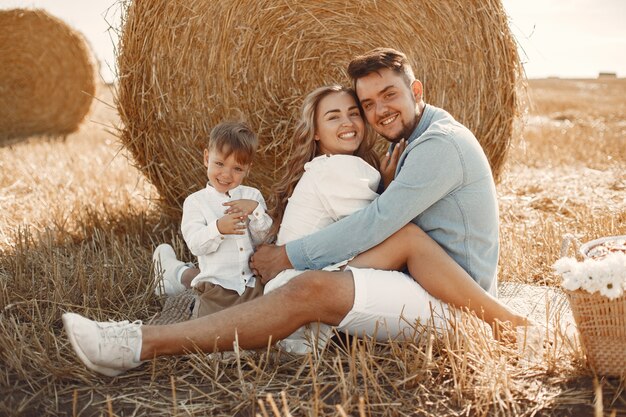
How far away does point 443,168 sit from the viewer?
2889 millimetres

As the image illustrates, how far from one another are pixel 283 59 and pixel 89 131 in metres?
6.11

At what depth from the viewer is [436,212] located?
3.01 meters

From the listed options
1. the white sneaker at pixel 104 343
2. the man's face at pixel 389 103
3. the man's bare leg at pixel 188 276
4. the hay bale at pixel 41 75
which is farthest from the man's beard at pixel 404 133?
the hay bale at pixel 41 75

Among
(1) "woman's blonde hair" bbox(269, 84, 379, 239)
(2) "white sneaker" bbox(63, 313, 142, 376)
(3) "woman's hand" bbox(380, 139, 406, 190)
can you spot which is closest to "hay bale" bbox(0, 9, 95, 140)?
(1) "woman's blonde hair" bbox(269, 84, 379, 239)

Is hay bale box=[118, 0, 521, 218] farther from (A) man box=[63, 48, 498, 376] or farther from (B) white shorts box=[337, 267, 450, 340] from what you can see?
(B) white shorts box=[337, 267, 450, 340]

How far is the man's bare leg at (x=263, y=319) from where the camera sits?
2.61 metres

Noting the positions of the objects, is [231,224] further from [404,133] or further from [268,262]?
[404,133]

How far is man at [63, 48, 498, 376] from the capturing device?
8.54 feet

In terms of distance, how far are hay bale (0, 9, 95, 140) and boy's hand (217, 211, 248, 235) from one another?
21.4 ft

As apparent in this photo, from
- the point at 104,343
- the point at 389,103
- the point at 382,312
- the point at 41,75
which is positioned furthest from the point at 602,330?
the point at 41,75

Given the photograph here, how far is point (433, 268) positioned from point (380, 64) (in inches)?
39.4

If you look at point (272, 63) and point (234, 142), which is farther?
point (272, 63)

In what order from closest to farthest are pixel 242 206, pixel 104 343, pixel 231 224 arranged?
pixel 104 343 → pixel 231 224 → pixel 242 206

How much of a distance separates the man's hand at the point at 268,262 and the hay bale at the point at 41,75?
6.54m
